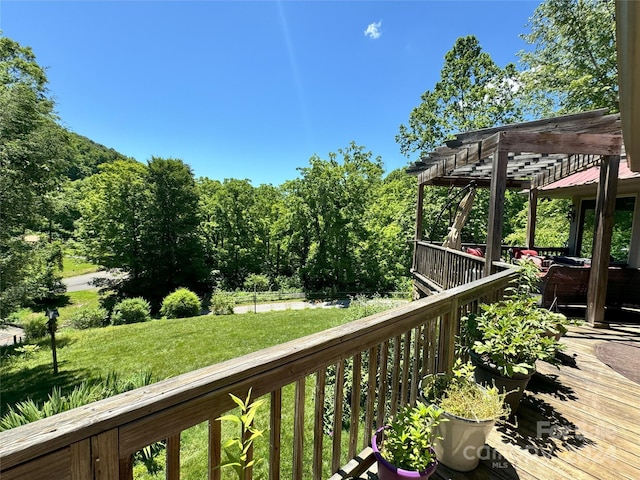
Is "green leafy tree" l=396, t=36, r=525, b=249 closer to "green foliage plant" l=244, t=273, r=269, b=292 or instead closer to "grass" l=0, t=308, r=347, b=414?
"grass" l=0, t=308, r=347, b=414

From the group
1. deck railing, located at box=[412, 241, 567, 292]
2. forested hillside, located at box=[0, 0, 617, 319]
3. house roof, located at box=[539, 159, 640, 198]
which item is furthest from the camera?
forested hillside, located at box=[0, 0, 617, 319]

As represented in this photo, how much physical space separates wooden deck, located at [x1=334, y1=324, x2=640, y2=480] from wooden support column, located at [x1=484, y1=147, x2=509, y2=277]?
1.54 meters

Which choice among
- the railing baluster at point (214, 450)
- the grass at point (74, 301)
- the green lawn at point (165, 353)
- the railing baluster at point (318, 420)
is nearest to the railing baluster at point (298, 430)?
the railing baluster at point (318, 420)

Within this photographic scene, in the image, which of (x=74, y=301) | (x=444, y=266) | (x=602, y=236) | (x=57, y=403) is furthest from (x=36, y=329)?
(x=602, y=236)

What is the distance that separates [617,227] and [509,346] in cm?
851

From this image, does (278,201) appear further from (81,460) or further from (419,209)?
(81,460)

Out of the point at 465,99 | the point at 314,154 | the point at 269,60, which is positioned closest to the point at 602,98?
the point at 465,99

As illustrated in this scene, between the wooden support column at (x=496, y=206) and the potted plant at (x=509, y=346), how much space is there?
73.6 inches

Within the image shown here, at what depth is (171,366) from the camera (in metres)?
8.23

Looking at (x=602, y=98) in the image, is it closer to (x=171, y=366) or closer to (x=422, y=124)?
(x=422, y=124)

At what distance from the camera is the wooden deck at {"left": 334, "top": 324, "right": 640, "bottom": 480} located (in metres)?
1.88

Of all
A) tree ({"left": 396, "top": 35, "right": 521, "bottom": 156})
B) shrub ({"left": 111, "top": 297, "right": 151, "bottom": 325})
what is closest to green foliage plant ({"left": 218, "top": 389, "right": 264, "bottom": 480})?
shrub ({"left": 111, "top": 297, "right": 151, "bottom": 325})

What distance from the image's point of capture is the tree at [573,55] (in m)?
10.2

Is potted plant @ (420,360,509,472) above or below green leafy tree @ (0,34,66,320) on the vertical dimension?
below
